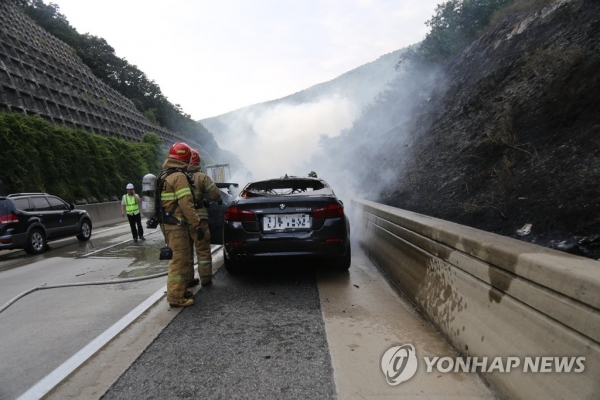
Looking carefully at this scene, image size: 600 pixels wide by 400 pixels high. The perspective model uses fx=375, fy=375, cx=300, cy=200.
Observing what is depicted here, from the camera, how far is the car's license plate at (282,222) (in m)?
4.68

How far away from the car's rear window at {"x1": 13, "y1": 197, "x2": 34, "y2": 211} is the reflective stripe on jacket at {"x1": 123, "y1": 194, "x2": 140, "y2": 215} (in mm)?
2258

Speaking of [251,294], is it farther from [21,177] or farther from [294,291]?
[21,177]

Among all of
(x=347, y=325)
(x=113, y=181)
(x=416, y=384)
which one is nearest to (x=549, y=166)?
(x=347, y=325)

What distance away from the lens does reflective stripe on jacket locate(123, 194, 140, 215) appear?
10.4 metres

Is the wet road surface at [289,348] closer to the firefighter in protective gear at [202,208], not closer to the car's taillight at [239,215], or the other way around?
the firefighter in protective gear at [202,208]

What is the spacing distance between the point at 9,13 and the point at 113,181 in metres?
27.9

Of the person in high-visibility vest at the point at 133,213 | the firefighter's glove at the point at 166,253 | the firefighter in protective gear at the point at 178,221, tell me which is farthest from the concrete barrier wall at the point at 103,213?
the firefighter's glove at the point at 166,253

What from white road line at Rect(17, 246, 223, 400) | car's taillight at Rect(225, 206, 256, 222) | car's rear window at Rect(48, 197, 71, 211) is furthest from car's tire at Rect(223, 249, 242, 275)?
car's rear window at Rect(48, 197, 71, 211)

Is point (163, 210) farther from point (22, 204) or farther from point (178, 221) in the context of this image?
point (22, 204)

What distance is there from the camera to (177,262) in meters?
4.32

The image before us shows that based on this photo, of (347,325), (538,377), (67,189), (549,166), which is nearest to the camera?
(538,377)

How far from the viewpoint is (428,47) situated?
19984mm

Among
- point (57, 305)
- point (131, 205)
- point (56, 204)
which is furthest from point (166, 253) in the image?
point (56, 204)

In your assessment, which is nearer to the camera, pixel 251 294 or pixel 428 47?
pixel 251 294
